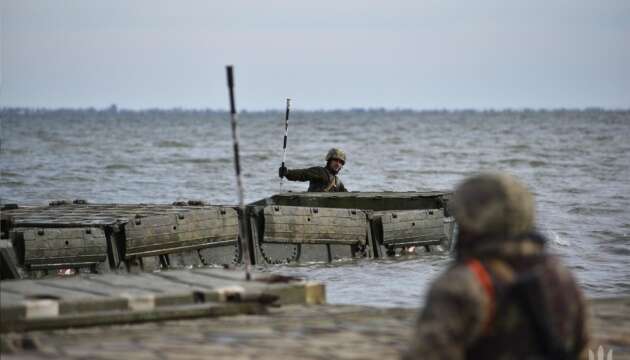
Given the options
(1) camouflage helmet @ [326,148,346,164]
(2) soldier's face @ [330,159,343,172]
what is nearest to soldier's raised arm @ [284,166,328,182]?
(2) soldier's face @ [330,159,343,172]

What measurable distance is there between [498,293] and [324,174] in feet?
51.0

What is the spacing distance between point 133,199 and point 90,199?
1.37 m

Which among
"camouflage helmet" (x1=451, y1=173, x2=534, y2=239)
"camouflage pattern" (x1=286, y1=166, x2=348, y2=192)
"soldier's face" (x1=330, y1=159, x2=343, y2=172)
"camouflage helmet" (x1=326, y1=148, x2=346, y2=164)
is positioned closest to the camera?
"camouflage helmet" (x1=451, y1=173, x2=534, y2=239)

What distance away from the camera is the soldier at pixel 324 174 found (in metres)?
19.6

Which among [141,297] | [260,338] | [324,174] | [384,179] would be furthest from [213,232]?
[384,179]

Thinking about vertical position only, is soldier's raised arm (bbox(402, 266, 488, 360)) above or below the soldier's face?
above

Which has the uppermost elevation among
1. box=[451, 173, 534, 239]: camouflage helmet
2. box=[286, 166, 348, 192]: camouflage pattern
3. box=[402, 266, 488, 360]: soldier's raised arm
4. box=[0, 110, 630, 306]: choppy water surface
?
box=[451, 173, 534, 239]: camouflage helmet

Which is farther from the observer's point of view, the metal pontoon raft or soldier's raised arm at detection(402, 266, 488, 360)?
the metal pontoon raft

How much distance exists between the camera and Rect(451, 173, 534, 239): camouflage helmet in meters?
4.56

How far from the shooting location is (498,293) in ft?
14.8

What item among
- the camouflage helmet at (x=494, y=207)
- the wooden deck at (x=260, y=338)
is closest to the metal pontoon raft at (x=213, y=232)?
the wooden deck at (x=260, y=338)

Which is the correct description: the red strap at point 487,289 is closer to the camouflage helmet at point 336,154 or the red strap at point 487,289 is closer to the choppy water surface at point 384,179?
the choppy water surface at point 384,179

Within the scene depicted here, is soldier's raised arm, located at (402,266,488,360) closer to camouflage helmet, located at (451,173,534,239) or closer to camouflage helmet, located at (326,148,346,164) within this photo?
camouflage helmet, located at (451,173,534,239)

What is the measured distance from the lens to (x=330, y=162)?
1988 cm
